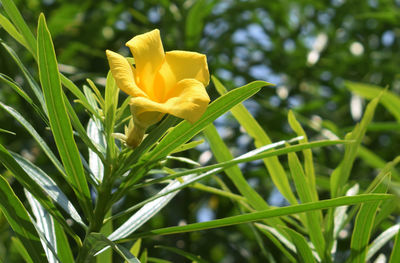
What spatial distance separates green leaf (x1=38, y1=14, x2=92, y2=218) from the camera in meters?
0.42

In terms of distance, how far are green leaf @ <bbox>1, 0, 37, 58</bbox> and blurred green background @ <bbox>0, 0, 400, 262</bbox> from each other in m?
0.63

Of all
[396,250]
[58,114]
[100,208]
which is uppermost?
[58,114]

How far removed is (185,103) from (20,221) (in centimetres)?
20

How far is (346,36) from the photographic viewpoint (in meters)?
1.79

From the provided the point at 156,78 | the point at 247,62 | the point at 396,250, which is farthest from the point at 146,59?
the point at 247,62

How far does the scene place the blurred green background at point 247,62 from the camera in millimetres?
1183

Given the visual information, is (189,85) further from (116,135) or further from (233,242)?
(233,242)

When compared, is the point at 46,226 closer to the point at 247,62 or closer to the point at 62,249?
the point at 62,249

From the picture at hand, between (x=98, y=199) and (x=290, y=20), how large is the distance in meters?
1.41

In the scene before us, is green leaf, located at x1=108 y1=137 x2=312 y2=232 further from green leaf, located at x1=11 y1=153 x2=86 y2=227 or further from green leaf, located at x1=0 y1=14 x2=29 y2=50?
green leaf, located at x1=0 y1=14 x2=29 y2=50

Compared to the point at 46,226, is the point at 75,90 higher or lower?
higher

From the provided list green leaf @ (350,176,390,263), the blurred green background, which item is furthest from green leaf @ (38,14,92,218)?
the blurred green background

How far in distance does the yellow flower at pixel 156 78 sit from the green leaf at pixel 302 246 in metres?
0.20

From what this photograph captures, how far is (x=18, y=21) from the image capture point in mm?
444
